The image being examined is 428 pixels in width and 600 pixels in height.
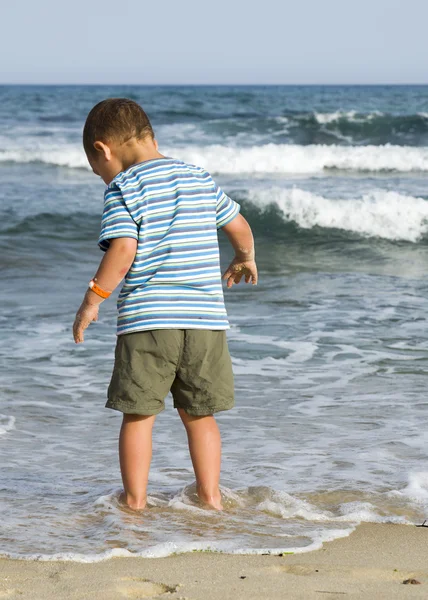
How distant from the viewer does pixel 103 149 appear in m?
2.95

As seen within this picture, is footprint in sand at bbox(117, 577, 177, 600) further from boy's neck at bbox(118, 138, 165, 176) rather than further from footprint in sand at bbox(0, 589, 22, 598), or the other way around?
boy's neck at bbox(118, 138, 165, 176)

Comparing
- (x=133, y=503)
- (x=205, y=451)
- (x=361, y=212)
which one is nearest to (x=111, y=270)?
(x=205, y=451)

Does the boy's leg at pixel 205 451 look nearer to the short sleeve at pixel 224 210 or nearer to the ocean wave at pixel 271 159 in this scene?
the short sleeve at pixel 224 210

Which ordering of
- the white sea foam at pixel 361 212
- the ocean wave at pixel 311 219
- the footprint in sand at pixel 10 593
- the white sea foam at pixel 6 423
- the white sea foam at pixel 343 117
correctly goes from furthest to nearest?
the white sea foam at pixel 343 117
the white sea foam at pixel 361 212
the ocean wave at pixel 311 219
the white sea foam at pixel 6 423
the footprint in sand at pixel 10 593

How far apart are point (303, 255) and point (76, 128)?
17305 mm

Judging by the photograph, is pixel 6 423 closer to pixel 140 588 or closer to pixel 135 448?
pixel 135 448

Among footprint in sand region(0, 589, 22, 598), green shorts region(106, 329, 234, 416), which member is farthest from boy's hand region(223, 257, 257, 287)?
footprint in sand region(0, 589, 22, 598)

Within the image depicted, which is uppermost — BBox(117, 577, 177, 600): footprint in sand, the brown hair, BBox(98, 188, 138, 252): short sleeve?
the brown hair

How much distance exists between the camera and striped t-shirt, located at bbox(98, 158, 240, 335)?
2854 millimetres

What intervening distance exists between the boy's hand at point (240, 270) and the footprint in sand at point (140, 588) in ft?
3.81

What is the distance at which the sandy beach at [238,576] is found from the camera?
2.33 metres

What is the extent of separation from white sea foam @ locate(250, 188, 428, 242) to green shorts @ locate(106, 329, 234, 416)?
27.4 ft

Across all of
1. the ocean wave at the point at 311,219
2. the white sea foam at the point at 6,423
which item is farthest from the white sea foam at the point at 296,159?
the white sea foam at the point at 6,423

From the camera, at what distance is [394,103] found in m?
41.5
